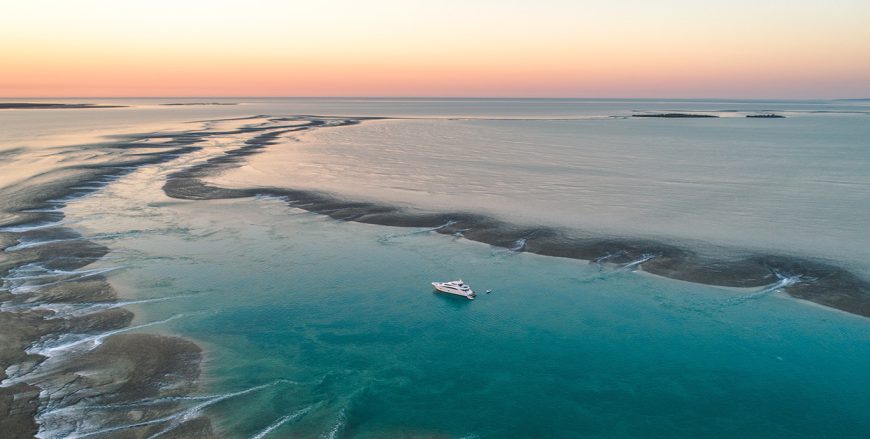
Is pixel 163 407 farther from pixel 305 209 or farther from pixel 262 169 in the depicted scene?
pixel 262 169

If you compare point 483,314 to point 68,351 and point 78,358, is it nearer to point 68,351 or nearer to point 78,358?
point 78,358

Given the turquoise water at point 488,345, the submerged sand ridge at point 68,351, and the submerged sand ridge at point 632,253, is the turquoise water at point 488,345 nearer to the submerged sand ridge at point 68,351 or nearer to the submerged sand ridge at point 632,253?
the submerged sand ridge at point 68,351

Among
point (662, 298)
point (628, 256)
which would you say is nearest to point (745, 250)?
point (628, 256)

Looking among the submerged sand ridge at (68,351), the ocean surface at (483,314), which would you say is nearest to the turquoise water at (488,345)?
the ocean surface at (483,314)

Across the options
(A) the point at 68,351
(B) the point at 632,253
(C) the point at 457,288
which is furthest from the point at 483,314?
(A) the point at 68,351

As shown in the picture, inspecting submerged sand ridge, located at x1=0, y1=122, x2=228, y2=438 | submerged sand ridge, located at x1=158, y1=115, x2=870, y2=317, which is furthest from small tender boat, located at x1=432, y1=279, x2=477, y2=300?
submerged sand ridge, located at x1=0, y1=122, x2=228, y2=438
